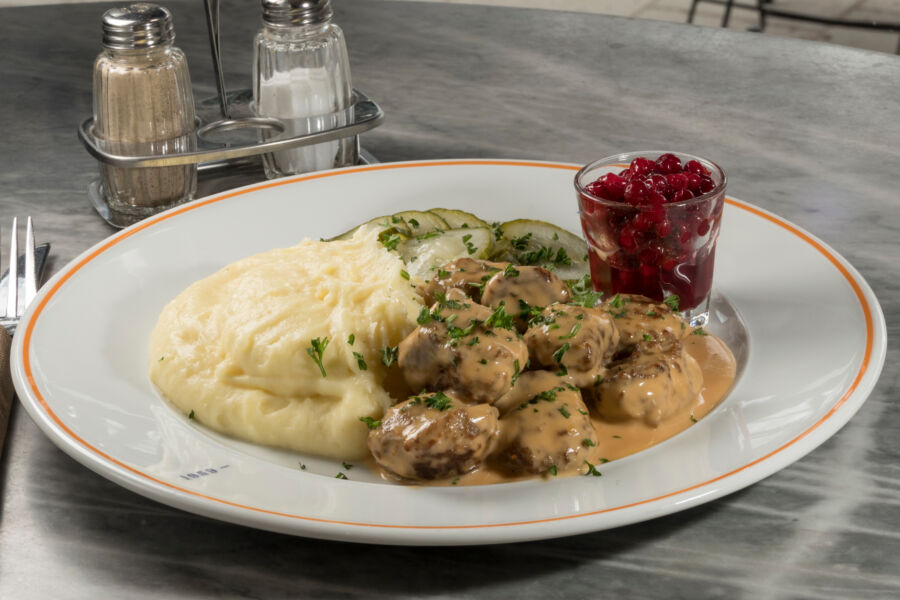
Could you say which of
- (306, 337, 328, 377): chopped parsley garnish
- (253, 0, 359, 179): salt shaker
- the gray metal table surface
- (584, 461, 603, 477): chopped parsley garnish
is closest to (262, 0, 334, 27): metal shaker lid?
(253, 0, 359, 179): salt shaker

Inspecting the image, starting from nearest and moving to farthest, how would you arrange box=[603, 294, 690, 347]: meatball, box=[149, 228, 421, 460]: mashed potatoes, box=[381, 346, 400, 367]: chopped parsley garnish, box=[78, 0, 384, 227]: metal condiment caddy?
box=[149, 228, 421, 460]: mashed potatoes < box=[381, 346, 400, 367]: chopped parsley garnish < box=[603, 294, 690, 347]: meatball < box=[78, 0, 384, 227]: metal condiment caddy

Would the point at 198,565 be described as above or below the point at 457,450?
below

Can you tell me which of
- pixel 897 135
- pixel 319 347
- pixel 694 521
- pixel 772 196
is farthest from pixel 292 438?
pixel 897 135

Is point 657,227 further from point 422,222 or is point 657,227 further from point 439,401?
point 439,401

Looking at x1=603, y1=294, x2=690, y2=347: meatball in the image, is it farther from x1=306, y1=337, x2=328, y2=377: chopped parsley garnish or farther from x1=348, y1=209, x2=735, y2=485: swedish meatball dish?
x1=306, y1=337, x2=328, y2=377: chopped parsley garnish

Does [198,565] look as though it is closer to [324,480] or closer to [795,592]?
[324,480]

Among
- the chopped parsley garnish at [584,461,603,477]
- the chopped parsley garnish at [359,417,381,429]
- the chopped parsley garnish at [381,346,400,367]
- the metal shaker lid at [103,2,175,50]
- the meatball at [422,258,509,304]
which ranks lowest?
the chopped parsley garnish at [359,417,381,429]

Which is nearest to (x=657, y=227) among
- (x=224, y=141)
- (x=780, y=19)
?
(x=224, y=141)
